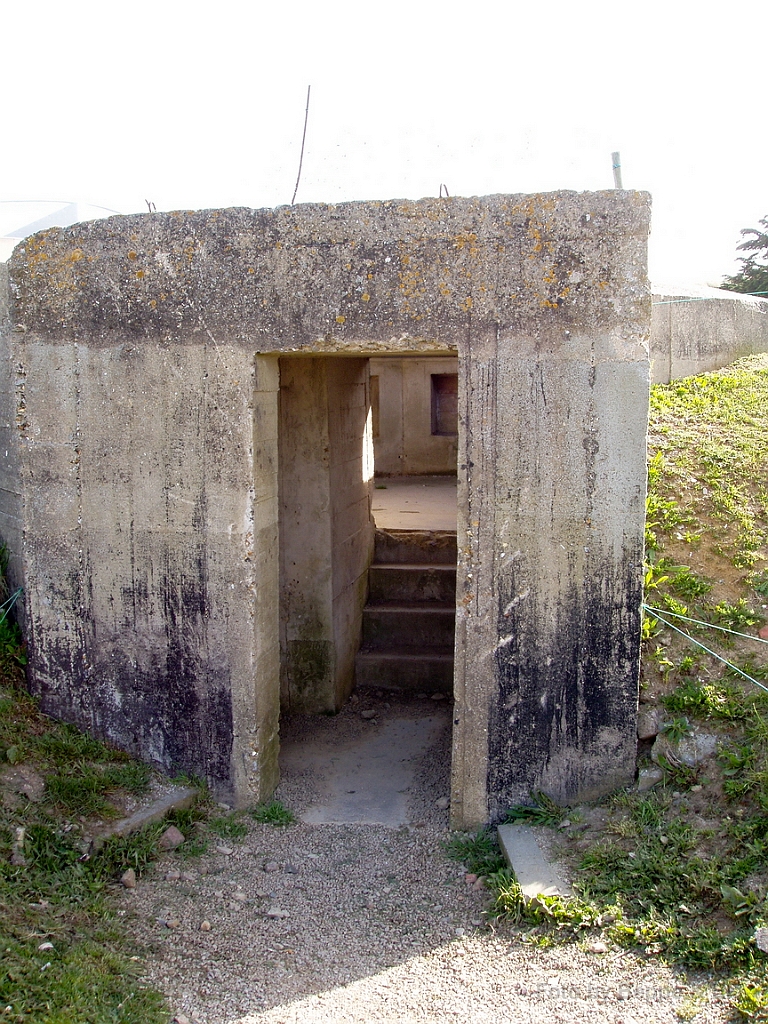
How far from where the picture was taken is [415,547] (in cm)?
803

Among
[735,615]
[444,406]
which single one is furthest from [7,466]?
[444,406]

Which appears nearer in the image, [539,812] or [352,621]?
[539,812]

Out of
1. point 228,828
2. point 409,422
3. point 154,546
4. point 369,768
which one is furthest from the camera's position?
point 409,422

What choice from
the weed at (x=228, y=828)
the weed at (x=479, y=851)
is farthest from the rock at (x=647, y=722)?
the weed at (x=228, y=828)

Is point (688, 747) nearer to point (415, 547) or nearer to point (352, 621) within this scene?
point (352, 621)

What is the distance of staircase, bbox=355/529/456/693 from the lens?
288 inches

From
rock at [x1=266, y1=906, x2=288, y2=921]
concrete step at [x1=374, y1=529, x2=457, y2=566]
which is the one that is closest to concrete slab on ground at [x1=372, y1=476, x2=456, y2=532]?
concrete step at [x1=374, y1=529, x2=457, y2=566]

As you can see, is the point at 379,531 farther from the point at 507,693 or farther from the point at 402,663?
the point at 507,693

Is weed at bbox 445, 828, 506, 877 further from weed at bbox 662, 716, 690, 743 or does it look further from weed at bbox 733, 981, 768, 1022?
weed at bbox 733, 981, 768, 1022

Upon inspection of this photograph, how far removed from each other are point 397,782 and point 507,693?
1.51 metres

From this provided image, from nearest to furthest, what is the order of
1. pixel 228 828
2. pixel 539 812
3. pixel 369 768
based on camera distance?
pixel 539 812
pixel 228 828
pixel 369 768

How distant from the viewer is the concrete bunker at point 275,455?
435 centimetres

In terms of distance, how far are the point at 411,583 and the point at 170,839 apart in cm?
374

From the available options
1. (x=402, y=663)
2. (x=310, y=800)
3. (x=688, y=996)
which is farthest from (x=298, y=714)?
(x=688, y=996)
